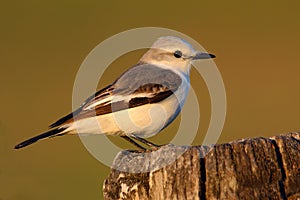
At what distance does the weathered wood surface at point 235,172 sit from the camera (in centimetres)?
387

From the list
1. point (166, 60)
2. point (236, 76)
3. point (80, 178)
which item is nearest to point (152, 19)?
point (236, 76)

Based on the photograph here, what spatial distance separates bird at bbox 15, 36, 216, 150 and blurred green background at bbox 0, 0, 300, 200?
84 cm

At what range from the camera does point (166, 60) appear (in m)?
7.99

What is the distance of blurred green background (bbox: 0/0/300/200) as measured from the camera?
10.1 meters

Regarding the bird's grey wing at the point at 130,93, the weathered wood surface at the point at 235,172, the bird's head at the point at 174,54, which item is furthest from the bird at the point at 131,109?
the weathered wood surface at the point at 235,172

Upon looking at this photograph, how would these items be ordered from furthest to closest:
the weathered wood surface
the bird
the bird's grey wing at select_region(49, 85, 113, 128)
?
the bird's grey wing at select_region(49, 85, 113, 128) → the bird → the weathered wood surface

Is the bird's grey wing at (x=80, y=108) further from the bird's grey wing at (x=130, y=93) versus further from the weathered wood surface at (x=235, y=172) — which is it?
the weathered wood surface at (x=235, y=172)

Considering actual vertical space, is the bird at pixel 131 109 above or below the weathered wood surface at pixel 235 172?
above

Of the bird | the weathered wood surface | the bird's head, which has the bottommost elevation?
the weathered wood surface

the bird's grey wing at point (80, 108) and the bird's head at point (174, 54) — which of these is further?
the bird's head at point (174, 54)

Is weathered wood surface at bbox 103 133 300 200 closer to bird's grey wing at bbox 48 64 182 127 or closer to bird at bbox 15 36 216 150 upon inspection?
bird at bbox 15 36 216 150

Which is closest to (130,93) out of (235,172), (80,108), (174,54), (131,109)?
(131,109)

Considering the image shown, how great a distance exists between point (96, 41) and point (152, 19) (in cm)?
142

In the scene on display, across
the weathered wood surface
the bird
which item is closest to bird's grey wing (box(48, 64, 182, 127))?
the bird
